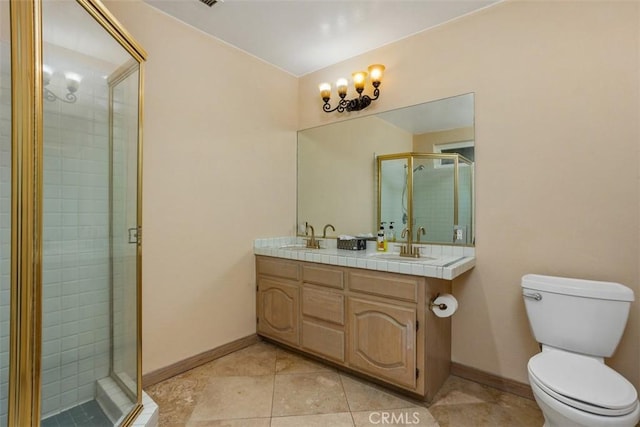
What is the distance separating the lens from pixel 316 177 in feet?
9.73

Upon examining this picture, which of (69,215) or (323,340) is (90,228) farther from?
(323,340)

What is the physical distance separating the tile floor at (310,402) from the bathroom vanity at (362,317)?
101mm

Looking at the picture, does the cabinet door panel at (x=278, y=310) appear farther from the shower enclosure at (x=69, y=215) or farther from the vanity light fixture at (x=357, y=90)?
the vanity light fixture at (x=357, y=90)

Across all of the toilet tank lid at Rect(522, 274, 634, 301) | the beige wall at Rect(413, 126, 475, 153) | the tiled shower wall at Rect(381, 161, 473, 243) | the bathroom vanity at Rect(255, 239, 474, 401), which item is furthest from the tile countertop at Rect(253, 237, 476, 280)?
the beige wall at Rect(413, 126, 475, 153)

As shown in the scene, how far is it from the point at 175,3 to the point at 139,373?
7.39 ft

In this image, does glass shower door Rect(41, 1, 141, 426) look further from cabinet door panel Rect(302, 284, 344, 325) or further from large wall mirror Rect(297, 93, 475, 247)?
large wall mirror Rect(297, 93, 475, 247)

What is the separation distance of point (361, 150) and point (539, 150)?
1.29 meters

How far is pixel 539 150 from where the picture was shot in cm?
182

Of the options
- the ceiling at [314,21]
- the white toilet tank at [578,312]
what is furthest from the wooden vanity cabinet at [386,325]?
the ceiling at [314,21]

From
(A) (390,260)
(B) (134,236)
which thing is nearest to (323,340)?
(A) (390,260)

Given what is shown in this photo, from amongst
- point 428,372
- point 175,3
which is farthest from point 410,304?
point 175,3

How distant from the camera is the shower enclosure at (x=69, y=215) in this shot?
95cm

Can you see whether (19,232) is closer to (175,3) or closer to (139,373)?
(139,373)

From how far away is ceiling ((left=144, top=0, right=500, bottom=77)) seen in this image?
1978 millimetres
